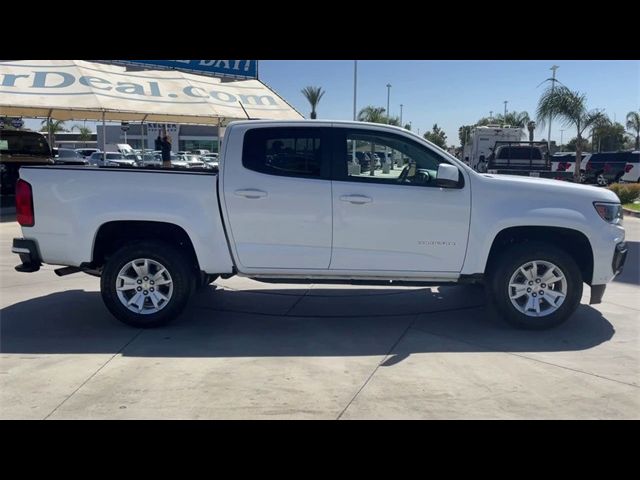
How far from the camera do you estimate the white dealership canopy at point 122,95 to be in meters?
16.7

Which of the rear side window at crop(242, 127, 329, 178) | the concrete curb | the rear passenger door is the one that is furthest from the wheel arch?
the concrete curb

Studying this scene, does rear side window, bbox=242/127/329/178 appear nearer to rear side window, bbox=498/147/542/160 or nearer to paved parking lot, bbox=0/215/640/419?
paved parking lot, bbox=0/215/640/419

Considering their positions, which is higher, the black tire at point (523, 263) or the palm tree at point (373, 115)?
the palm tree at point (373, 115)

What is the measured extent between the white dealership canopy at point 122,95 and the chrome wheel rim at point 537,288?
979 cm

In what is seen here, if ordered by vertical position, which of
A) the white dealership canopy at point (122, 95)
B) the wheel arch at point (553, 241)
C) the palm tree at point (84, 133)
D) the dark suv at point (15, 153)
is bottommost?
the wheel arch at point (553, 241)

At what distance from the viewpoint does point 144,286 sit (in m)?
5.56

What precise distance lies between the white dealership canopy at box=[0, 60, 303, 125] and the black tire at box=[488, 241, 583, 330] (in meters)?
9.69

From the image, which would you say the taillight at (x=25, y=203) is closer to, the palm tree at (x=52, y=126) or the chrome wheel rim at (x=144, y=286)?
the chrome wheel rim at (x=144, y=286)

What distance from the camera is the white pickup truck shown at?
5438 mm

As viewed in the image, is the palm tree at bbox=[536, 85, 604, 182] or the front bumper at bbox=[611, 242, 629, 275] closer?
the front bumper at bbox=[611, 242, 629, 275]

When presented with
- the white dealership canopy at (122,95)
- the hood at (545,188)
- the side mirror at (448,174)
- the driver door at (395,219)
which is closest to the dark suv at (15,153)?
the white dealership canopy at (122,95)

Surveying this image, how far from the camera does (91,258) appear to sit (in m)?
5.52

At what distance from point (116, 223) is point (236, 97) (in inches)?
758
